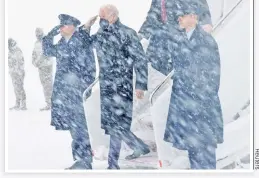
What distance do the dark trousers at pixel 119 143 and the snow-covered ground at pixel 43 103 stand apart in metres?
0.02

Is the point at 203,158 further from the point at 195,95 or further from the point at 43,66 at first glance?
the point at 43,66

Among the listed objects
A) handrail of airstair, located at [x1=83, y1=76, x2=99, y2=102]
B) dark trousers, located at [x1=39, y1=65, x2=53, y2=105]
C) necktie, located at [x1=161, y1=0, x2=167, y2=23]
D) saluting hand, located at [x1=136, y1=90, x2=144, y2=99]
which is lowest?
dark trousers, located at [x1=39, y1=65, x2=53, y2=105]

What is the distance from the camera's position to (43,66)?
223cm

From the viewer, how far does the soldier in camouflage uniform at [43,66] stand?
2229 millimetres

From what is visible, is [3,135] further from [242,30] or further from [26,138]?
[242,30]

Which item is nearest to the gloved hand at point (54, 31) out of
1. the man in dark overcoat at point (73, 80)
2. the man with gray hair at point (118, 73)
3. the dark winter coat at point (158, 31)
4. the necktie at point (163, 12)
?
the man in dark overcoat at point (73, 80)

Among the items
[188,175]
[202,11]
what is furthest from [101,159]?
[202,11]

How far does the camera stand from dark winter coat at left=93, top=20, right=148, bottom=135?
222cm

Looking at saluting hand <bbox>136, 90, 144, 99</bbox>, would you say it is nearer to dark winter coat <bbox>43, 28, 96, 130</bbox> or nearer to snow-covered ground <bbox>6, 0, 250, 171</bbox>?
snow-covered ground <bbox>6, 0, 250, 171</bbox>

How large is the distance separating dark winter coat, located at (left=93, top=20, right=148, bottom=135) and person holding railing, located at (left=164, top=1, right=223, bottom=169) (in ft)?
0.58

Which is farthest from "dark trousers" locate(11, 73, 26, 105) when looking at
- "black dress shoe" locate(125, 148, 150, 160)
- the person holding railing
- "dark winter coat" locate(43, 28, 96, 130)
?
the person holding railing

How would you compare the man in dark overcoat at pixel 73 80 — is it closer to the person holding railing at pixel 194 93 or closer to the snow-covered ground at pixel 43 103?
the snow-covered ground at pixel 43 103

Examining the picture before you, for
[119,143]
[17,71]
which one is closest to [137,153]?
[119,143]

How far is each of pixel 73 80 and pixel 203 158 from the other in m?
0.74
